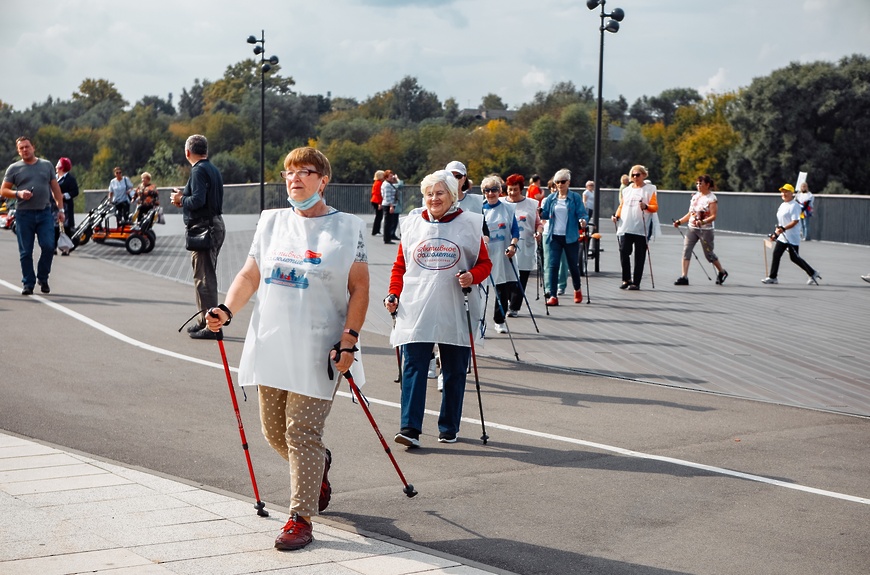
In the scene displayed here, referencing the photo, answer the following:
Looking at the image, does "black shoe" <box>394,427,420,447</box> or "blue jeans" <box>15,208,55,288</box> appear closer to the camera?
"black shoe" <box>394,427,420,447</box>

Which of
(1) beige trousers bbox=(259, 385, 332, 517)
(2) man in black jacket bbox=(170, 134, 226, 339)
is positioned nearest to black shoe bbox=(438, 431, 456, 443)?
(1) beige trousers bbox=(259, 385, 332, 517)

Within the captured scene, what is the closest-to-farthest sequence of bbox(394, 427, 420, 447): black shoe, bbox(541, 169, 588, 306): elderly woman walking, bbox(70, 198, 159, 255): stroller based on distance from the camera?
bbox(394, 427, 420, 447): black shoe, bbox(541, 169, 588, 306): elderly woman walking, bbox(70, 198, 159, 255): stroller

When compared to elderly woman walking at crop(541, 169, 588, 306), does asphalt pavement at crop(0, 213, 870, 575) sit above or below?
below

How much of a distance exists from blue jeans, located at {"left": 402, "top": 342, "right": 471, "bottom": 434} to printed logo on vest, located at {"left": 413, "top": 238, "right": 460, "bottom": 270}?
0.53 m

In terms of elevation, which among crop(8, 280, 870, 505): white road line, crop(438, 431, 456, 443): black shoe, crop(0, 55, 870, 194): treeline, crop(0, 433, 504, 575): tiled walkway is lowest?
crop(8, 280, 870, 505): white road line

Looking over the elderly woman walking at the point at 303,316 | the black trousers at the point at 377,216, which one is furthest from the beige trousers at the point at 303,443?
the black trousers at the point at 377,216

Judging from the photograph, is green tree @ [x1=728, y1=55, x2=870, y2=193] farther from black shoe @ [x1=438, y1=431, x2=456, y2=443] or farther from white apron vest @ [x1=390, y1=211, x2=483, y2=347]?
black shoe @ [x1=438, y1=431, x2=456, y2=443]

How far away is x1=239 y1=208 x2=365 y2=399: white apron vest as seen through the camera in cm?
514

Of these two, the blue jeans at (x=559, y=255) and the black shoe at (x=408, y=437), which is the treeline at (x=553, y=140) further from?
the black shoe at (x=408, y=437)

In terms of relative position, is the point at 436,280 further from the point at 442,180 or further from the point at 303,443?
the point at 303,443

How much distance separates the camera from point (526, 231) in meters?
13.6

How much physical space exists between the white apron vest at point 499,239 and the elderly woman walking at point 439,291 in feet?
14.4

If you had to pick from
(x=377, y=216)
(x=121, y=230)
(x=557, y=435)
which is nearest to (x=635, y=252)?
(x=557, y=435)

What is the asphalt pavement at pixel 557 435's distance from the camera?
17.3 feet
